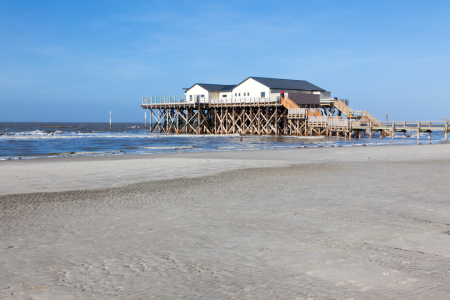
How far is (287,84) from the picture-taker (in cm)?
5459

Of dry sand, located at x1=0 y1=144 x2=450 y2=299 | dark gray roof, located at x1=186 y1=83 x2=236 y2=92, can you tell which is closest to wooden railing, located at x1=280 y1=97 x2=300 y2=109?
dark gray roof, located at x1=186 y1=83 x2=236 y2=92

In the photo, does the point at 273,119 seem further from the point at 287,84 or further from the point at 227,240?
the point at 227,240

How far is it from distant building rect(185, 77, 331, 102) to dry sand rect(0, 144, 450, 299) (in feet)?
135

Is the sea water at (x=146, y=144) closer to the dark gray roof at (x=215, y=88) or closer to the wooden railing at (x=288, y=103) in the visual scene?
the wooden railing at (x=288, y=103)

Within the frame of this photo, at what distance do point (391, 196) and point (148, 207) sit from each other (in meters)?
5.20

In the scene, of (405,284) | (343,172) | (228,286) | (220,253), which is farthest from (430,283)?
(343,172)

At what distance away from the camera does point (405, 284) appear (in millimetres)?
4223

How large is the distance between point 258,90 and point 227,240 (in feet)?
157

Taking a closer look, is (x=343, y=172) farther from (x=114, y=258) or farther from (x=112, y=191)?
(x=114, y=258)

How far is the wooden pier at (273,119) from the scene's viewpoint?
4309 cm

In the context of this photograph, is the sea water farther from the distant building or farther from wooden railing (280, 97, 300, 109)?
the distant building

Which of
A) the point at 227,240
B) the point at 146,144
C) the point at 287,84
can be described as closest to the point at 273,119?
the point at 287,84

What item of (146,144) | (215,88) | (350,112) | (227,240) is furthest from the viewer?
(215,88)

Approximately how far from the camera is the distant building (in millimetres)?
51922
